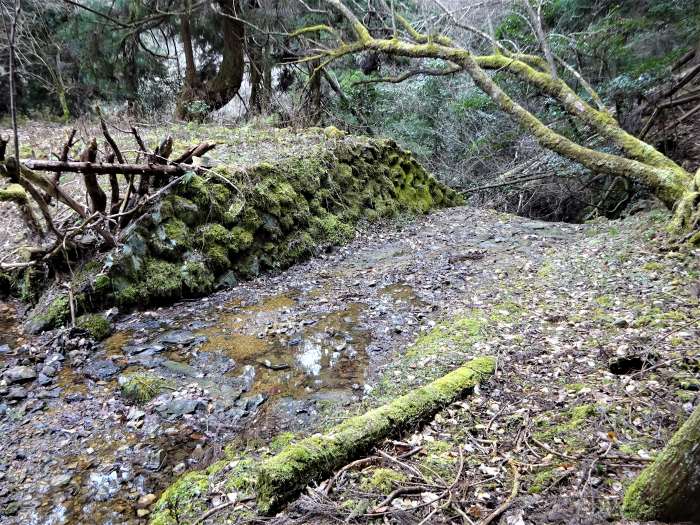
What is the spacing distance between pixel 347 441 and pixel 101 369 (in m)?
2.89

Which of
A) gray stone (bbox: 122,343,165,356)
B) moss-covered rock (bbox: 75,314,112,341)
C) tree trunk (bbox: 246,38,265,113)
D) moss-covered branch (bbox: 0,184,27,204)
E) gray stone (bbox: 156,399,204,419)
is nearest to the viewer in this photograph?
gray stone (bbox: 156,399,204,419)

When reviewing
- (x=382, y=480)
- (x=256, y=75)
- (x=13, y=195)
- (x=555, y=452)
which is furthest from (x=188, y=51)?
(x=555, y=452)

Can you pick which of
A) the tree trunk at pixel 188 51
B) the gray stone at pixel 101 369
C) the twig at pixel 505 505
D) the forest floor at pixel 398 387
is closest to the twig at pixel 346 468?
the forest floor at pixel 398 387

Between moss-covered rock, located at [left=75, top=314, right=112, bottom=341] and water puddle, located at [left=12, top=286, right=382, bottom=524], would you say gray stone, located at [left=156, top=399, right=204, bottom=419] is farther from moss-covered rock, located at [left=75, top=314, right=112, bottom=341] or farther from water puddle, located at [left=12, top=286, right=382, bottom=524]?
moss-covered rock, located at [left=75, top=314, right=112, bottom=341]

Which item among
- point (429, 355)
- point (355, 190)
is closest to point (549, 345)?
point (429, 355)

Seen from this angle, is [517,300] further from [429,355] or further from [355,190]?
[355,190]

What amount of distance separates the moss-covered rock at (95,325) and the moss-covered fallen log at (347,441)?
3.22m

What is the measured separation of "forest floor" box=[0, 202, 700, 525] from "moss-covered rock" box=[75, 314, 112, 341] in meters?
0.11

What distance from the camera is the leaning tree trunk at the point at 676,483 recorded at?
5.10 ft

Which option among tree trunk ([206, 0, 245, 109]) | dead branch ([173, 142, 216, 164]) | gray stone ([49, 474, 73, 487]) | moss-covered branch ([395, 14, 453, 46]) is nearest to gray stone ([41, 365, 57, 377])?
gray stone ([49, 474, 73, 487])

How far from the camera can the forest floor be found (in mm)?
2314

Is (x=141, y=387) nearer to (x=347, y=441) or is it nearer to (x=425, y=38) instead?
(x=347, y=441)

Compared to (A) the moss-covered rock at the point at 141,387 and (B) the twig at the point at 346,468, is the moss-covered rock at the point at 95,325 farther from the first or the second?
(B) the twig at the point at 346,468

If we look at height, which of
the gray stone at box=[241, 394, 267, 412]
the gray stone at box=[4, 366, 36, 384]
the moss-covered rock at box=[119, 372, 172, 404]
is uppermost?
the gray stone at box=[4, 366, 36, 384]
